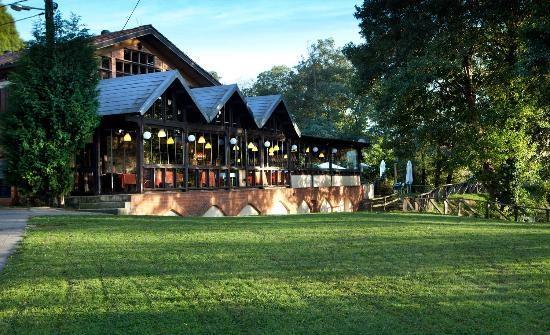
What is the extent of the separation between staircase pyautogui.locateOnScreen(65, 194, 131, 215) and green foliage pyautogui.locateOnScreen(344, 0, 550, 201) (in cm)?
1154

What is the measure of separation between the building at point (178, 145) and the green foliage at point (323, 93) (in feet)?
71.1

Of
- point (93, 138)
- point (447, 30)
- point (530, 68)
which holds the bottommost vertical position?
point (93, 138)

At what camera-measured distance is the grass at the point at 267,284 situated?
4.82m

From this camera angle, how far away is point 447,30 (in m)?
21.0

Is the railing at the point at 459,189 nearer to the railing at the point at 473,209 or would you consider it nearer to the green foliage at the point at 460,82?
the railing at the point at 473,209

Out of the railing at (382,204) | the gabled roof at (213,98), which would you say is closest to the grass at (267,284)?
the gabled roof at (213,98)

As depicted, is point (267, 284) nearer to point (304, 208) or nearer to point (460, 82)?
point (304, 208)

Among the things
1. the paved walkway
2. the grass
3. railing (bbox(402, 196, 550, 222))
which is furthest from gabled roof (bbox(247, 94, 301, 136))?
the grass

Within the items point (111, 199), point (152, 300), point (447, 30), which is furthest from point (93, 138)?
point (447, 30)

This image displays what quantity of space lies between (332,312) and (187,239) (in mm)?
4460

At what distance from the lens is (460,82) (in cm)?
2447

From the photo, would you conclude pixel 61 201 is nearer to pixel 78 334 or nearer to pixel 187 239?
pixel 187 239

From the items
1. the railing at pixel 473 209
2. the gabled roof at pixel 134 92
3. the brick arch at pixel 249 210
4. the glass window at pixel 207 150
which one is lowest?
the railing at pixel 473 209

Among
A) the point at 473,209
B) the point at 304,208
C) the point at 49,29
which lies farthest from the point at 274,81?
the point at 49,29
